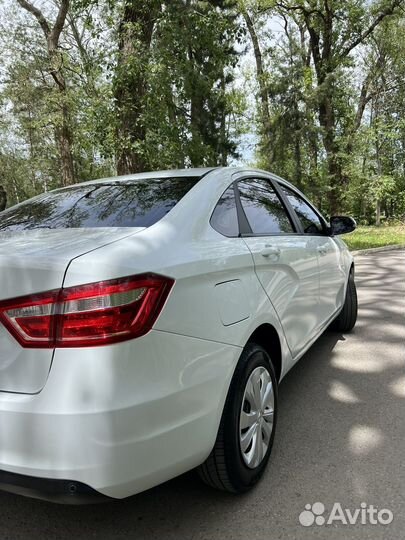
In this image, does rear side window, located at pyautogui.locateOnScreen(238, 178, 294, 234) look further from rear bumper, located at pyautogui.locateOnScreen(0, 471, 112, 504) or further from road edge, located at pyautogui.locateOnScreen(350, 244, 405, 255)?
road edge, located at pyautogui.locateOnScreen(350, 244, 405, 255)

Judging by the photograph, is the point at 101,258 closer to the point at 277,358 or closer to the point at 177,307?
the point at 177,307

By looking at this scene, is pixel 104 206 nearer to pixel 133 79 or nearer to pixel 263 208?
pixel 263 208

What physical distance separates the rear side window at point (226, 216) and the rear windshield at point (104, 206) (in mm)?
191

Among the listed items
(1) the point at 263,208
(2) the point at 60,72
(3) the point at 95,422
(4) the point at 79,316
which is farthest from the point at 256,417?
(2) the point at 60,72

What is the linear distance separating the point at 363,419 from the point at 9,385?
7.45 ft

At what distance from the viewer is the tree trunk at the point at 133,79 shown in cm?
862

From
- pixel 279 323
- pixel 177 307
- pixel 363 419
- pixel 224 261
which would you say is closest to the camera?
pixel 177 307

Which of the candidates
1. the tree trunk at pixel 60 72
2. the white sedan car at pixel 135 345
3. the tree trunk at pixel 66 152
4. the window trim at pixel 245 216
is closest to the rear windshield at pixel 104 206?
the white sedan car at pixel 135 345

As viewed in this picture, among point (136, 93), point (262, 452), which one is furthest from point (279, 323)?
point (136, 93)

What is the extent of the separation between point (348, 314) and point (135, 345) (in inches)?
140

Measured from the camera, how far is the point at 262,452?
2287 millimetres

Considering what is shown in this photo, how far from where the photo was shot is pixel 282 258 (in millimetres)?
2709

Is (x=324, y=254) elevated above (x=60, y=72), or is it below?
below

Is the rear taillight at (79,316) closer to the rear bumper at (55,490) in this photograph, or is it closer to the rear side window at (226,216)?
the rear bumper at (55,490)
